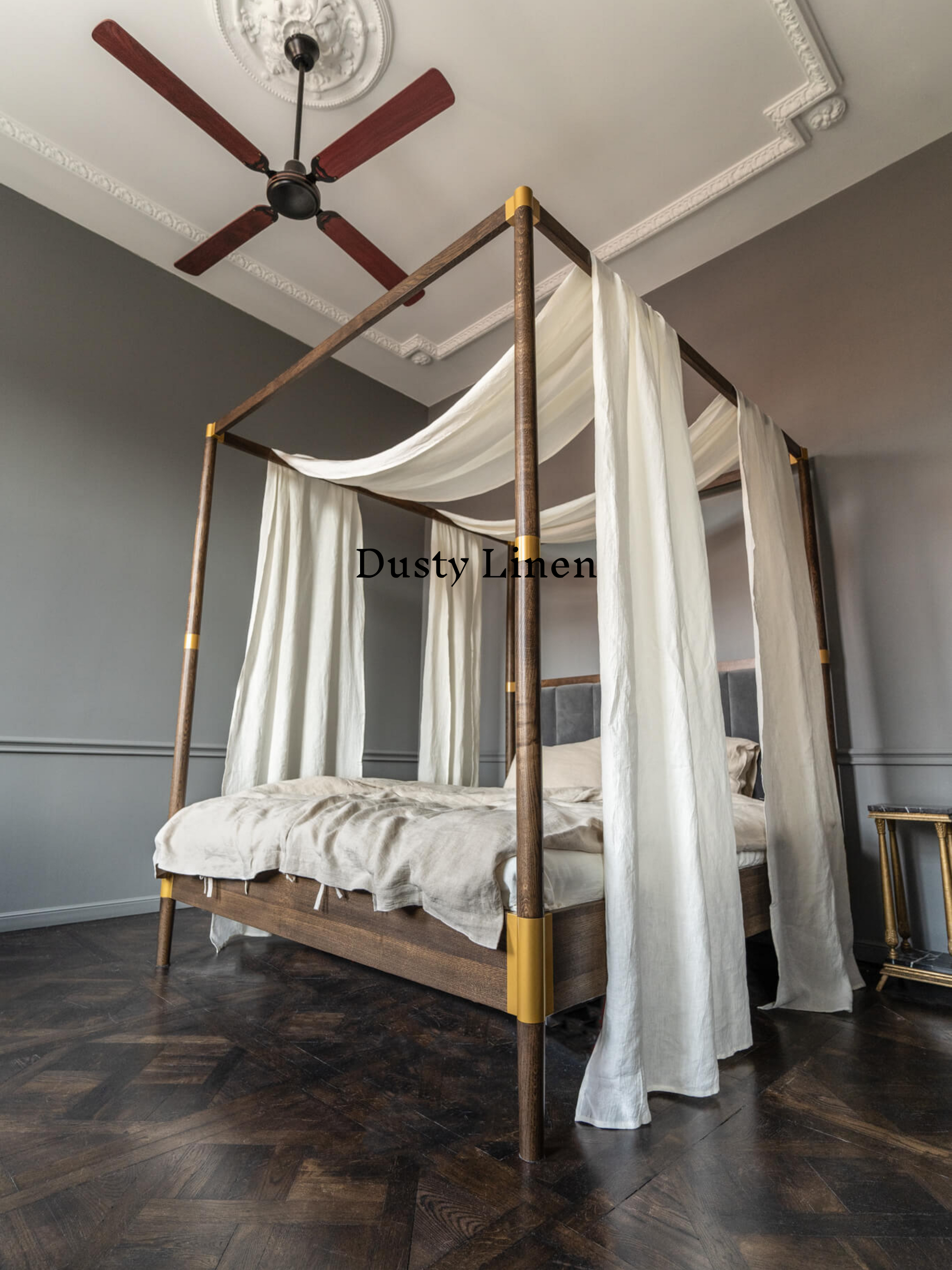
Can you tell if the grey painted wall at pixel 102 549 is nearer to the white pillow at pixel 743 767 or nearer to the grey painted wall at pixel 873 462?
the white pillow at pixel 743 767

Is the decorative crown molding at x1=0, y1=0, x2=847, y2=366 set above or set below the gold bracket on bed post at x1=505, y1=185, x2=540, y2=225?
above

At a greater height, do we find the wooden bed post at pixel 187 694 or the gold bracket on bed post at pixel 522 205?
the gold bracket on bed post at pixel 522 205

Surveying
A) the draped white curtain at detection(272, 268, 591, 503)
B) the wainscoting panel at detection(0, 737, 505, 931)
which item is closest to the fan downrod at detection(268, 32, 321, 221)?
the draped white curtain at detection(272, 268, 591, 503)

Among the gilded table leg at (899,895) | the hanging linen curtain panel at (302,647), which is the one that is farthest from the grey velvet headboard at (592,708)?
the hanging linen curtain panel at (302,647)

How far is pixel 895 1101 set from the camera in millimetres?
1589

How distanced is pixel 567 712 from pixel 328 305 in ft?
9.29

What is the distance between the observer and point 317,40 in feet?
8.79

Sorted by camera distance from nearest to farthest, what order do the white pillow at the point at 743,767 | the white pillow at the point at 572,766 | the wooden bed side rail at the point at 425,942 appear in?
the wooden bed side rail at the point at 425,942, the white pillow at the point at 743,767, the white pillow at the point at 572,766

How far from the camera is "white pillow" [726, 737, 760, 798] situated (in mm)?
2881

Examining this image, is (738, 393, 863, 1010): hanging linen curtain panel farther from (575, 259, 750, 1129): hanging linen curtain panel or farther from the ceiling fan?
the ceiling fan

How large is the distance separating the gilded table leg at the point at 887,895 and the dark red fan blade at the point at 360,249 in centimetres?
252

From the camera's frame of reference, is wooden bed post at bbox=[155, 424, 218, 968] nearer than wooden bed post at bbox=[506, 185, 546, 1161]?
No

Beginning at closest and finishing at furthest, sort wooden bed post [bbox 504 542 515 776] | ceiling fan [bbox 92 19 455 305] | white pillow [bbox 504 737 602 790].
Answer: ceiling fan [bbox 92 19 455 305] < white pillow [bbox 504 737 602 790] < wooden bed post [bbox 504 542 515 776]

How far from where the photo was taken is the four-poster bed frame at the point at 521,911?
56.4 inches
